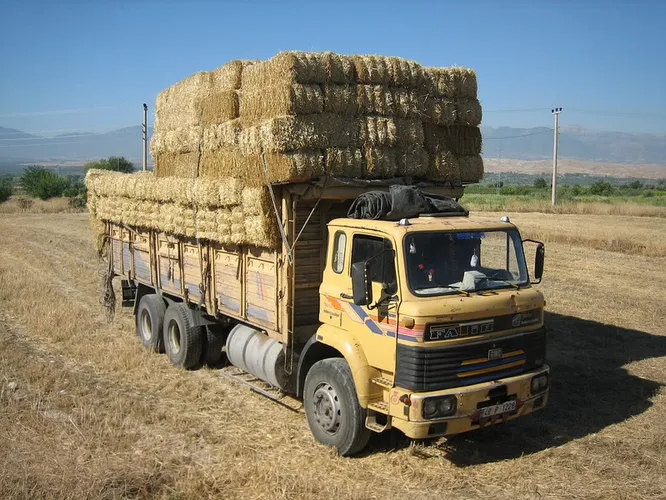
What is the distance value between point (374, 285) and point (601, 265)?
14317 mm

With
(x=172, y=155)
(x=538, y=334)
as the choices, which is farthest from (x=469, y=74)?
(x=172, y=155)

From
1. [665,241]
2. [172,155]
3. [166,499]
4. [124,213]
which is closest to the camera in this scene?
[166,499]

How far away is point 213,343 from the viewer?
10.5m

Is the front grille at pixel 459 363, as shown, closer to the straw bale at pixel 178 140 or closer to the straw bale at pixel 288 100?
the straw bale at pixel 288 100

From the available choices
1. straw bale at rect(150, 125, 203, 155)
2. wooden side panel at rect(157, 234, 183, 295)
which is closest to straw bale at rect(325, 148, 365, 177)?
straw bale at rect(150, 125, 203, 155)

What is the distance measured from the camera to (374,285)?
6.62 m

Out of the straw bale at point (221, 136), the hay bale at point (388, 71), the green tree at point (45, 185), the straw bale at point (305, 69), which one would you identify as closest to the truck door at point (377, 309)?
the straw bale at point (305, 69)

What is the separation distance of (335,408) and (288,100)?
368cm

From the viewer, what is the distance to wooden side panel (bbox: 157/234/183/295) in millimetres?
10914

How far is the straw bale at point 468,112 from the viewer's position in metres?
9.21

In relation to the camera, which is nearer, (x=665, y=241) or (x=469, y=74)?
(x=469, y=74)

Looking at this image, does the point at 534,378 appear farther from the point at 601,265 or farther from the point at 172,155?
the point at 601,265

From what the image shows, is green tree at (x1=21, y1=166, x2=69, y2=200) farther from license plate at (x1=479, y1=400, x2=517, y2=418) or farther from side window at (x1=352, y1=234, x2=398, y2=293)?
license plate at (x1=479, y1=400, x2=517, y2=418)

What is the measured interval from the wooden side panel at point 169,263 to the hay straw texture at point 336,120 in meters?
1.58
